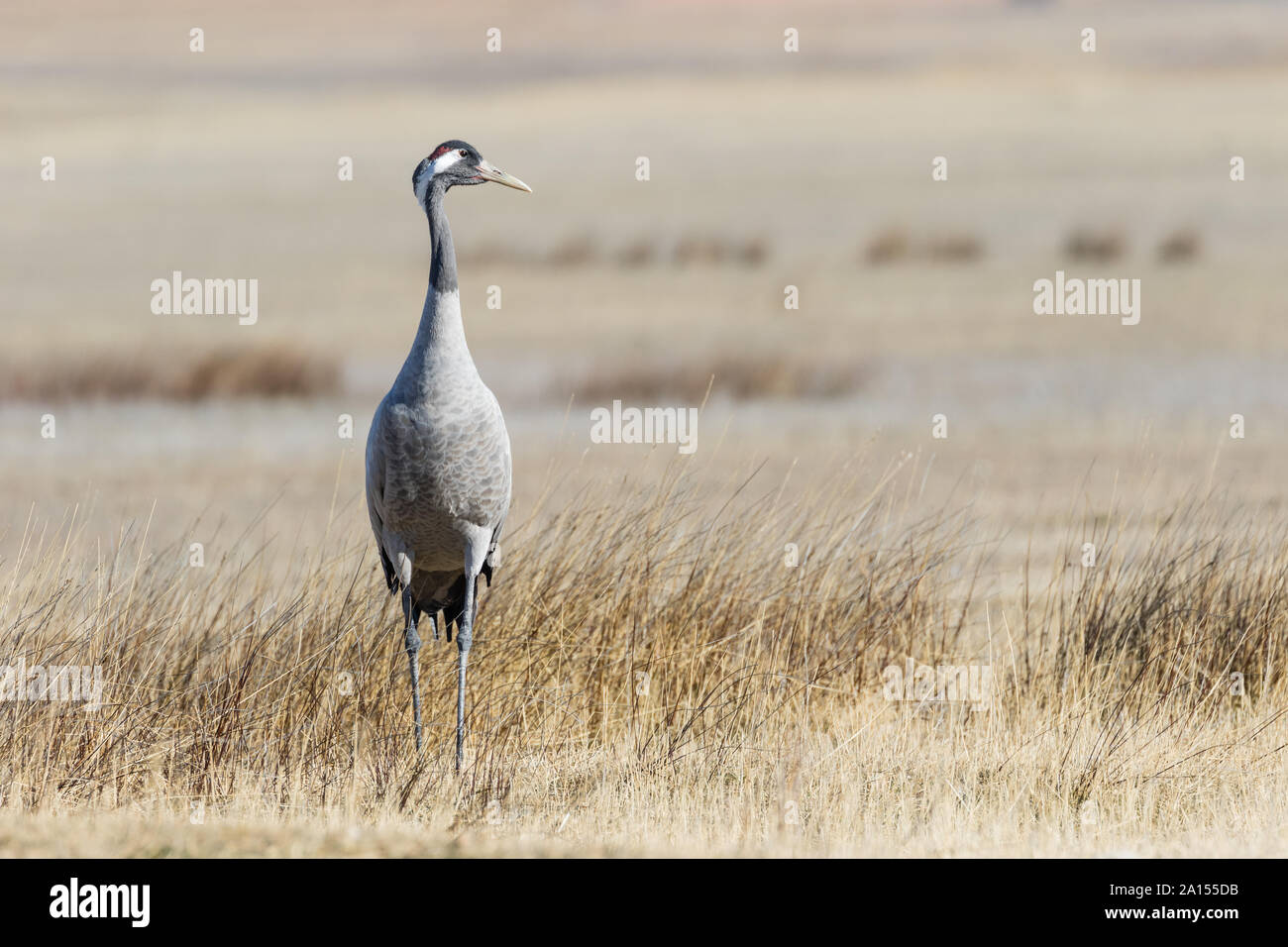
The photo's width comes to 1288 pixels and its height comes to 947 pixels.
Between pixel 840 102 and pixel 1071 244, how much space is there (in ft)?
144

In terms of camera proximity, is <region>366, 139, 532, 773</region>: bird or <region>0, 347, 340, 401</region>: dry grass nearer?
<region>366, 139, 532, 773</region>: bird

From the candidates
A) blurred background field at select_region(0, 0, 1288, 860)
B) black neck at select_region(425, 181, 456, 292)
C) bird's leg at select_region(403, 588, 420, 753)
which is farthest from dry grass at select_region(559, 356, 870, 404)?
black neck at select_region(425, 181, 456, 292)

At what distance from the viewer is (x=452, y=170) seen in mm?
6824

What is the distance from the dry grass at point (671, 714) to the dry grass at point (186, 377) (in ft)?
43.1

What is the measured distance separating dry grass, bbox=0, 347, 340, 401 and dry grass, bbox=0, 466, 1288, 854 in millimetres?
13140

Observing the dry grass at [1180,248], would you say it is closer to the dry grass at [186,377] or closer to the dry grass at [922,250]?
the dry grass at [922,250]

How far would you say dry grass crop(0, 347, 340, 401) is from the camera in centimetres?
2177

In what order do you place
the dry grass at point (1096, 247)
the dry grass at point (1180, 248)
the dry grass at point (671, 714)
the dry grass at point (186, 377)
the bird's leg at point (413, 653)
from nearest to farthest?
the dry grass at point (671, 714), the bird's leg at point (413, 653), the dry grass at point (186, 377), the dry grass at point (1180, 248), the dry grass at point (1096, 247)

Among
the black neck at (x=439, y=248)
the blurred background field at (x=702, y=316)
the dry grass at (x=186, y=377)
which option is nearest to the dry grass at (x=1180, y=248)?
the blurred background field at (x=702, y=316)

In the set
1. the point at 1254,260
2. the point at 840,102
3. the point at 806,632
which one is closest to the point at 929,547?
the point at 806,632

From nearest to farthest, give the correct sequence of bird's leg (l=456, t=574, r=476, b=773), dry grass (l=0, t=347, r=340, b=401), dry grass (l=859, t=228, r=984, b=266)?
1. bird's leg (l=456, t=574, r=476, b=773)
2. dry grass (l=0, t=347, r=340, b=401)
3. dry grass (l=859, t=228, r=984, b=266)

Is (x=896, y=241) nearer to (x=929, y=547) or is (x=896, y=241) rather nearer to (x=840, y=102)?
(x=929, y=547)

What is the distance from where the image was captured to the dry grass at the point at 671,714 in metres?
6.09

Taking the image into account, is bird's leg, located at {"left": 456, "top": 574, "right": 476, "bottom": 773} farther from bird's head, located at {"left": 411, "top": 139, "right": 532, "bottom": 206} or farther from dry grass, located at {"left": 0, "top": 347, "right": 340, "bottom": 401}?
dry grass, located at {"left": 0, "top": 347, "right": 340, "bottom": 401}
